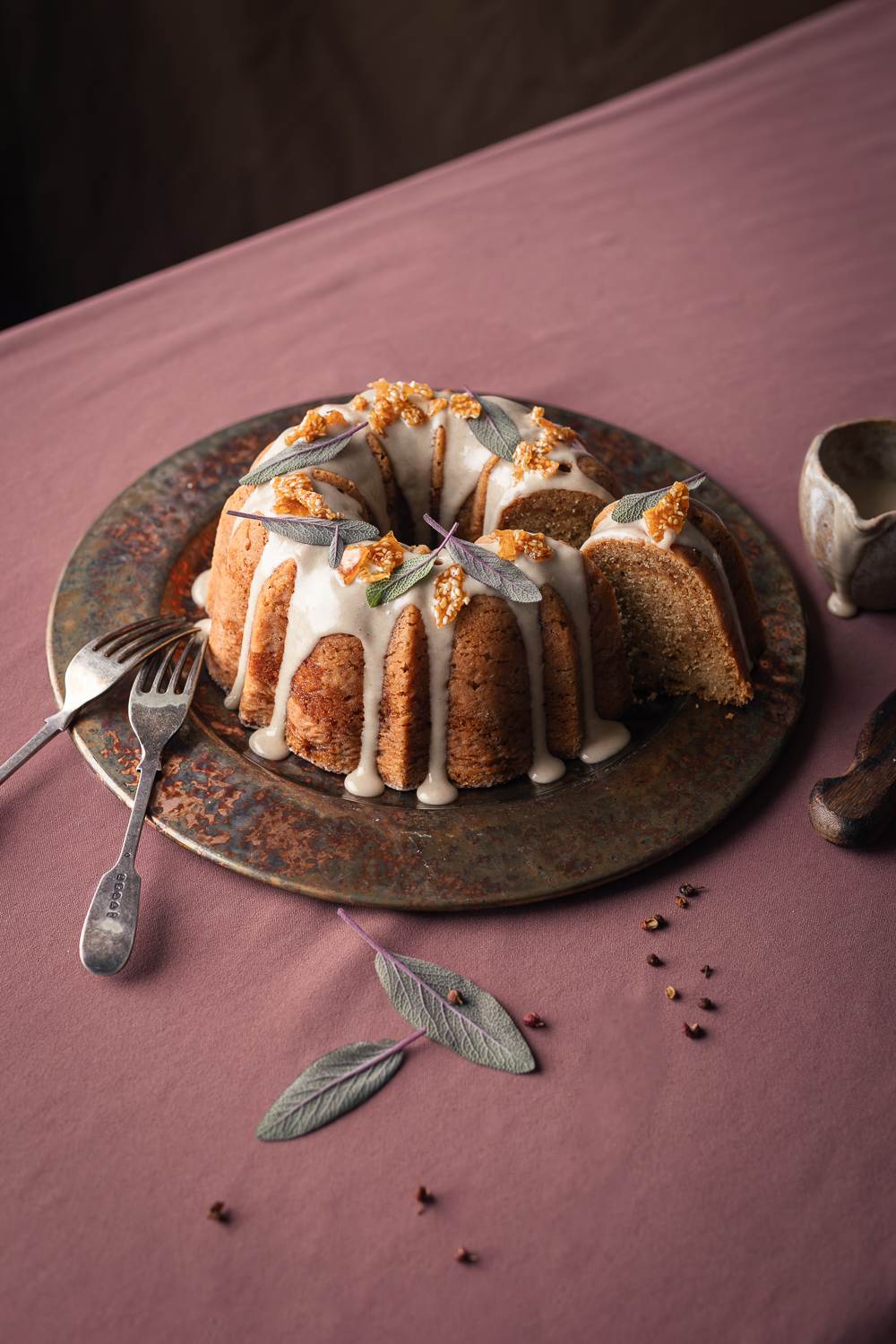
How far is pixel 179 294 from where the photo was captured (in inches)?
95.0

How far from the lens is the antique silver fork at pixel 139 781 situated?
4.40ft

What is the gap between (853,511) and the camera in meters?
1.68

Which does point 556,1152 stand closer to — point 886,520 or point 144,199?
point 886,520

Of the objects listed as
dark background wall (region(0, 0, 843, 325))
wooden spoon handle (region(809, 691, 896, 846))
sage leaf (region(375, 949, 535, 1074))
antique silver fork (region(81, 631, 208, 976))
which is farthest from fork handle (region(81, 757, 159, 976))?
dark background wall (region(0, 0, 843, 325))

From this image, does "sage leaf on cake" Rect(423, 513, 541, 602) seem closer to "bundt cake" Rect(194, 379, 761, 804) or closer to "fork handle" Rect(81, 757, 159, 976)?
"bundt cake" Rect(194, 379, 761, 804)

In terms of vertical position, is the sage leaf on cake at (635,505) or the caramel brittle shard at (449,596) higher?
the caramel brittle shard at (449,596)

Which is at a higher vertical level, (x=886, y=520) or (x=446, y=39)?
(x=446, y=39)

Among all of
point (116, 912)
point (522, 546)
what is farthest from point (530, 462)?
point (116, 912)

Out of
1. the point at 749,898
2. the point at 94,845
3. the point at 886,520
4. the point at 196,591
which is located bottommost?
the point at 749,898

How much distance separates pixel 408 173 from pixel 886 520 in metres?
2.82

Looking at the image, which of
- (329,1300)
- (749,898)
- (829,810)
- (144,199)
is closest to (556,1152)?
(329,1300)

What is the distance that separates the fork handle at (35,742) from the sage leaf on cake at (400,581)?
0.43 metres

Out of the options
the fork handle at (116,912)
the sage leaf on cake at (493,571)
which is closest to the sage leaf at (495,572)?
Result: the sage leaf on cake at (493,571)

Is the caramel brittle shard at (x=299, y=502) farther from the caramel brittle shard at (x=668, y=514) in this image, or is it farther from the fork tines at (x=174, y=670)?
the caramel brittle shard at (x=668, y=514)
